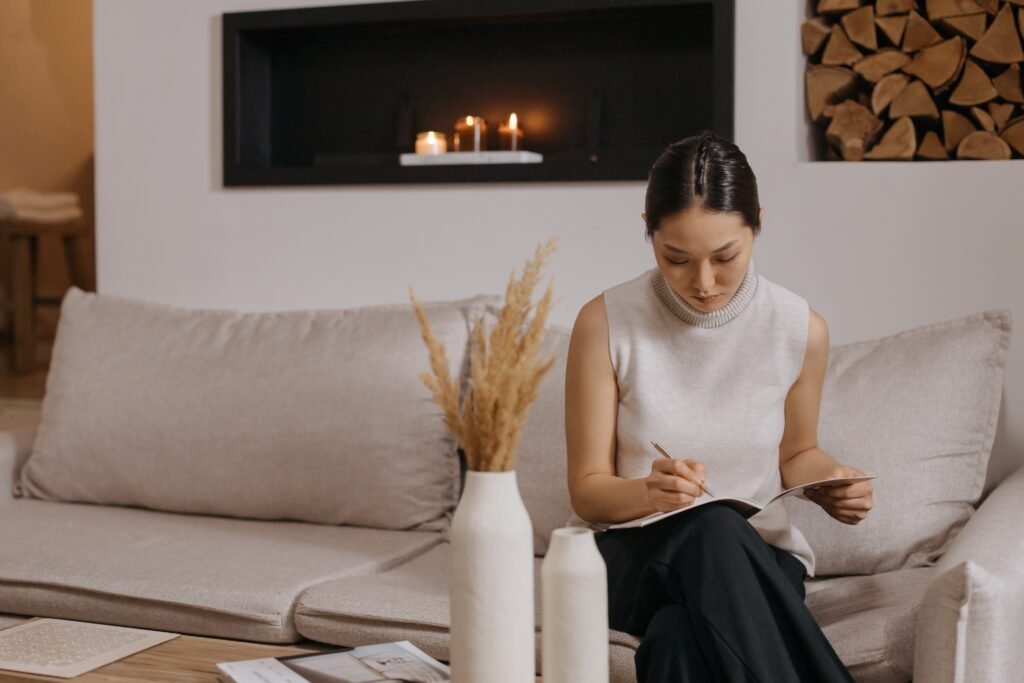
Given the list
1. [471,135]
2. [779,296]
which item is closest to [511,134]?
[471,135]

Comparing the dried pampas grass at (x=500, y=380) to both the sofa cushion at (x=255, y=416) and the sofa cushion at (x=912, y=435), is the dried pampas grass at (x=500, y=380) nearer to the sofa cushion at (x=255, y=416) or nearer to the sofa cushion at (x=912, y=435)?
the sofa cushion at (x=912, y=435)

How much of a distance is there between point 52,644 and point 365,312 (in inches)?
44.0

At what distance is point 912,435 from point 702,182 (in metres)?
0.68

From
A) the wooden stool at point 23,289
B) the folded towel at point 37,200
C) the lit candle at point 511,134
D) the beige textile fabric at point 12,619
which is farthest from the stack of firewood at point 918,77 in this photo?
the folded towel at point 37,200

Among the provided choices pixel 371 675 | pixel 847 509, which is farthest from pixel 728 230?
pixel 371 675

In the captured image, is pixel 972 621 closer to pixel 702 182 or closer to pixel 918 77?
pixel 702 182

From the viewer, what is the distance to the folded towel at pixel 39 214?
16.2ft

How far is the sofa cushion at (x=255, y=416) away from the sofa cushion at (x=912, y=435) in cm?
75

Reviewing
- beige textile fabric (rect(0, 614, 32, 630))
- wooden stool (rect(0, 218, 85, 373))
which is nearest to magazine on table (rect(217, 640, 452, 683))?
beige textile fabric (rect(0, 614, 32, 630))

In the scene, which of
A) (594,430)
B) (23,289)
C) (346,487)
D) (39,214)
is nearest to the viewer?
(594,430)

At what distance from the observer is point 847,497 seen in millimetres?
1716

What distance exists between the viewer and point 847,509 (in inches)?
68.2

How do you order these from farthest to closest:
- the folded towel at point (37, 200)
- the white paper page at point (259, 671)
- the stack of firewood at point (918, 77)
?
the folded towel at point (37, 200) → the stack of firewood at point (918, 77) → the white paper page at point (259, 671)

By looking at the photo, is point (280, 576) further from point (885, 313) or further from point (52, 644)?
point (885, 313)
